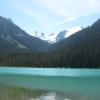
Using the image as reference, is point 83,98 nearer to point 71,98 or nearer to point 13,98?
point 71,98

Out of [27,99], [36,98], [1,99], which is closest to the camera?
[1,99]

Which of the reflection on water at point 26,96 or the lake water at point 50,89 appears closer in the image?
the reflection on water at point 26,96

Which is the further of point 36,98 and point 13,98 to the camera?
point 36,98

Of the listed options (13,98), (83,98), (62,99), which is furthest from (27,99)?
(83,98)

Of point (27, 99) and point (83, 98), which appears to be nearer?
point (27, 99)

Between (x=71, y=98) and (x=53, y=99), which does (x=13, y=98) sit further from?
(x=71, y=98)

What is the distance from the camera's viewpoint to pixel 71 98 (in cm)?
4450

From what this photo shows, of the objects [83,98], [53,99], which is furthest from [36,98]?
[83,98]

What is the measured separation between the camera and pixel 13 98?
132 feet

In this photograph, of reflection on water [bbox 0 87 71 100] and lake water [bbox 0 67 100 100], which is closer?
reflection on water [bbox 0 87 71 100]

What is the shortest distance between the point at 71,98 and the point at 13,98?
29.5 ft

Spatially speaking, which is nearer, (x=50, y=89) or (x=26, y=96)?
(x=26, y=96)

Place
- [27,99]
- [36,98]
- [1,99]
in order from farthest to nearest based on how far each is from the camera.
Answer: [36,98], [27,99], [1,99]

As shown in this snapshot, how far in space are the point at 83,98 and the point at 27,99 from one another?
28.0 ft
